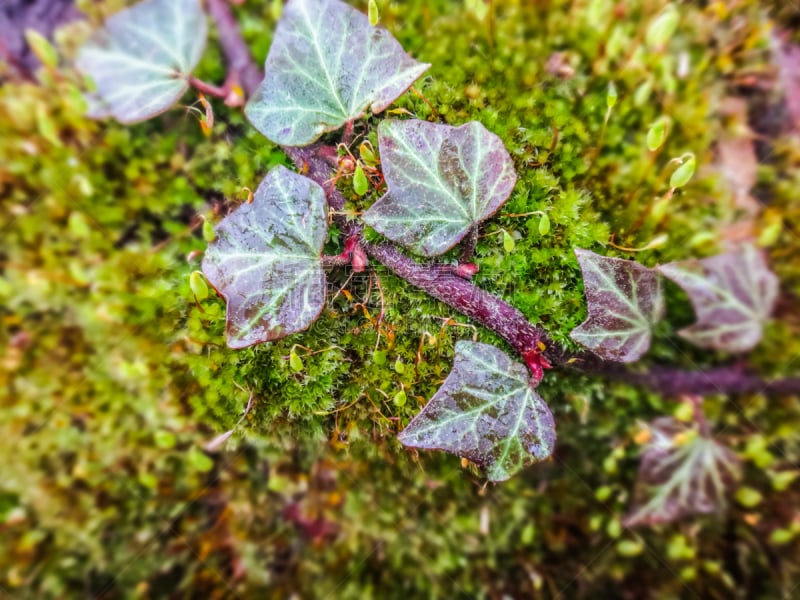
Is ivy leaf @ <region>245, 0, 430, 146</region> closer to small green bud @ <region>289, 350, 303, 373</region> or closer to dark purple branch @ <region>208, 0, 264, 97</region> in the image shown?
dark purple branch @ <region>208, 0, 264, 97</region>

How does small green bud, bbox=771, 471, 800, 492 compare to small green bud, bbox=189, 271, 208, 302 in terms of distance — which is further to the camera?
small green bud, bbox=771, 471, 800, 492

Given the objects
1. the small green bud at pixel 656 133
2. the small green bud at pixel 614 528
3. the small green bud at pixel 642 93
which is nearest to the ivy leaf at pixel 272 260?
the small green bud at pixel 656 133

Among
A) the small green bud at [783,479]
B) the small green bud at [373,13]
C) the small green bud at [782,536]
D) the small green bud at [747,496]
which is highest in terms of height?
the small green bud at [373,13]

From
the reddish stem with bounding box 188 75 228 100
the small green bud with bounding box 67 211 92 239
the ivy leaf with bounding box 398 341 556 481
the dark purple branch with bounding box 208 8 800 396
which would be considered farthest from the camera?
the small green bud with bounding box 67 211 92 239

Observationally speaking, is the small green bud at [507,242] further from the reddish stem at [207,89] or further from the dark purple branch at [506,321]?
the reddish stem at [207,89]

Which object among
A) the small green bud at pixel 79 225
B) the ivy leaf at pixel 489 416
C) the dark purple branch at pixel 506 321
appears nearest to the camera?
the ivy leaf at pixel 489 416

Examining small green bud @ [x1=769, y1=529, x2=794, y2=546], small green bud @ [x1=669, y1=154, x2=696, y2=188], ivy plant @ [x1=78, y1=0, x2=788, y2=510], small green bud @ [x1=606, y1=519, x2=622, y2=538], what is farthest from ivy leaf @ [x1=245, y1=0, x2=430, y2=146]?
small green bud @ [x1=769, y1=529, x2=794, y2=546]
